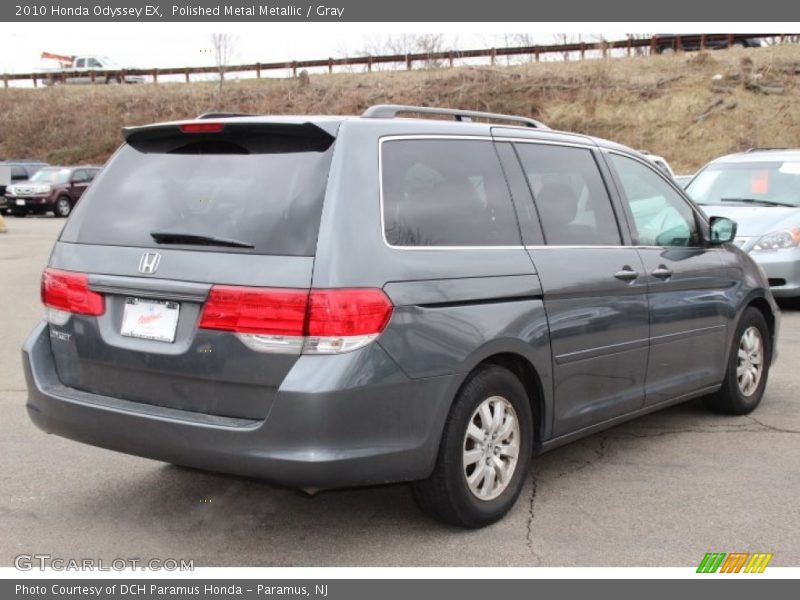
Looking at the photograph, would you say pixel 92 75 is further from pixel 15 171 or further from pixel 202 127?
pixel 202 127

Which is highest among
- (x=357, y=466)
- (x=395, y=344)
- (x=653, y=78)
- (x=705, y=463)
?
(x=653, y=78)

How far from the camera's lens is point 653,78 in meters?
39.3

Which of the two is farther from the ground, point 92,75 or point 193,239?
point 92,75

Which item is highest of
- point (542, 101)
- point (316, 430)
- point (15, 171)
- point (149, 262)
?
point (542, 101)

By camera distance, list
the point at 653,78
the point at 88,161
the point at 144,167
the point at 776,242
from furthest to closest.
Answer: the point at 88,161 < the point at 653,78 < the point at 776,242 < the point at 144,167

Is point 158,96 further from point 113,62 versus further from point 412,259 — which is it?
point 412,259

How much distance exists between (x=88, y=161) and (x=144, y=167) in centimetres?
4527

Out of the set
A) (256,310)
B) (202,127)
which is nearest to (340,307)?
(256,310)

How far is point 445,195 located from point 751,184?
8313mm

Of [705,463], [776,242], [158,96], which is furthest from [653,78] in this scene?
[705,463]

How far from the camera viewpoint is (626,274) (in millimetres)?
4941

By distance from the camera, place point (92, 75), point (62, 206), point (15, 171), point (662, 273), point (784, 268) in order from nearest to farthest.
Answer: point (662, 273), point (784, 268), point (62, 206), point (15, 171), point (92, 75)

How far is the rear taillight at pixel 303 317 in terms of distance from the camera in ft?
11.5

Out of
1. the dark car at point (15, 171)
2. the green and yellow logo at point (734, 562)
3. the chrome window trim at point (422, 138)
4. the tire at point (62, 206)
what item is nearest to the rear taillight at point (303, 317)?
the chrome window trim at point (422, 138)
